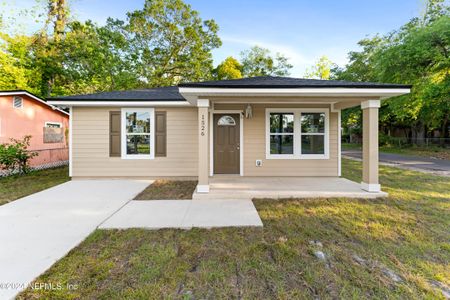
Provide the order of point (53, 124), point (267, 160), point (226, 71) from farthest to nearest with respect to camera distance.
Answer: point (226, 71) → point (53, 124) → point (267, 160)

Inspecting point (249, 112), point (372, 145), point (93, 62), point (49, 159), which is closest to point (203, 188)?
point (249, 112)

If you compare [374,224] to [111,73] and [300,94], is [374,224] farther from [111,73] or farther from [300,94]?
[111,73]

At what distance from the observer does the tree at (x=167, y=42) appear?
17.8m

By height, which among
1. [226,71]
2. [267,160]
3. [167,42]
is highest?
[167,42]

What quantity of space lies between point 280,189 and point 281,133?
7.47 ft

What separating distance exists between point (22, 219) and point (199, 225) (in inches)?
118

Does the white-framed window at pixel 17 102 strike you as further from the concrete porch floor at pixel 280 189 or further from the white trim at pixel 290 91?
the concrete porch floor at pixel 280 189

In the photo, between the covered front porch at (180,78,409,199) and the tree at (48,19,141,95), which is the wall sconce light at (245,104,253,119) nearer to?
the covered front porch at (180,78,409,199)

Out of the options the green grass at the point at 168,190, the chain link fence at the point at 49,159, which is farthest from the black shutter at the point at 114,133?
the chain link fence at the point at 49,159

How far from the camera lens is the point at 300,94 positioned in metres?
4.73

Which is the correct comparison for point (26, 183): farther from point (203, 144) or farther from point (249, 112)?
point (249, 112)

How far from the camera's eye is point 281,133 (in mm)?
6895

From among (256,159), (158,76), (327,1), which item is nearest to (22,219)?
(256,159)

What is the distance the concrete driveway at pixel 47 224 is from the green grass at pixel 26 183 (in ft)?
1.34
